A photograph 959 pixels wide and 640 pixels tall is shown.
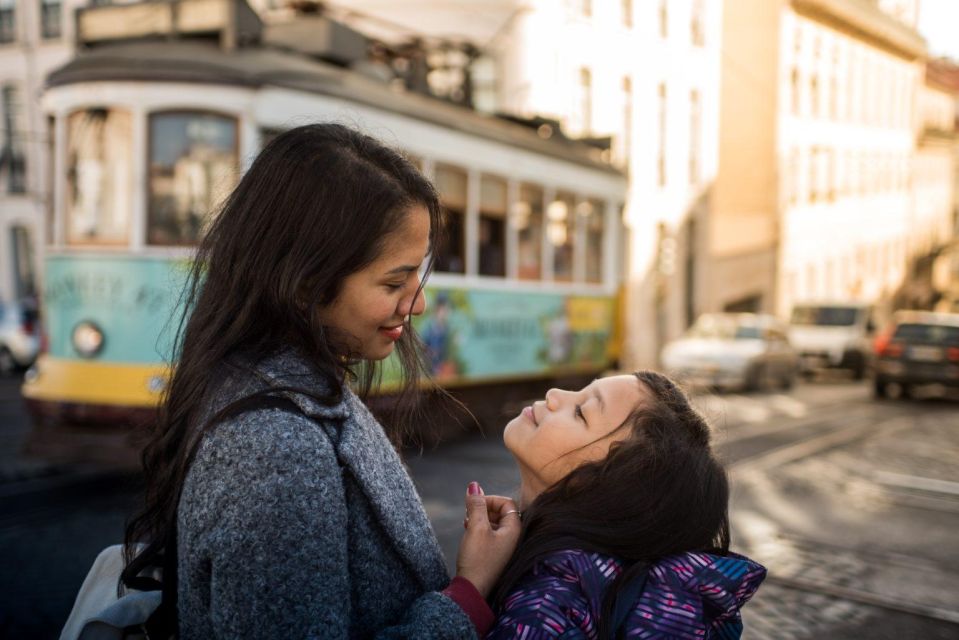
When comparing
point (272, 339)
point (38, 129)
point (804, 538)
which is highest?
point (38, 129)

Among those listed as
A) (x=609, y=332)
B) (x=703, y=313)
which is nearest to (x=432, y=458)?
(x=609, y=332)

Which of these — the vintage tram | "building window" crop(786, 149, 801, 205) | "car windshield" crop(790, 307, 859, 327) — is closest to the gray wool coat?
the vintage tram

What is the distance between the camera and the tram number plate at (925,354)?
1817cm

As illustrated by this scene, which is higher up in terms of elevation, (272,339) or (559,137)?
(559,137)

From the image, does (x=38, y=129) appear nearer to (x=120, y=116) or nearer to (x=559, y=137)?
(x=559, y=137)

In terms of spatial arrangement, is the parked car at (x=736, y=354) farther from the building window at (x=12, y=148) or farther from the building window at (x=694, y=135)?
the building window at (x=12, y=148)

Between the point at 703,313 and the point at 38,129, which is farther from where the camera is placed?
the point at 703,313

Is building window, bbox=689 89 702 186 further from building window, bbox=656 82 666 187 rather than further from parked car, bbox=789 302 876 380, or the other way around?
parked car, bbox=789 302 876 380

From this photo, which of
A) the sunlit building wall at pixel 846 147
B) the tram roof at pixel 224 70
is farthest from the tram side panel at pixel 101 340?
the sunlit building wall at pixel 846 147

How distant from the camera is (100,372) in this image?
7.62 m

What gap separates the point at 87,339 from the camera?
7.71m

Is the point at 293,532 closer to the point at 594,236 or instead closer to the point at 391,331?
the point at 391,331

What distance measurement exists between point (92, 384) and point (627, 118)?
16.5 meters

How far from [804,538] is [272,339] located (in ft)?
19.1
